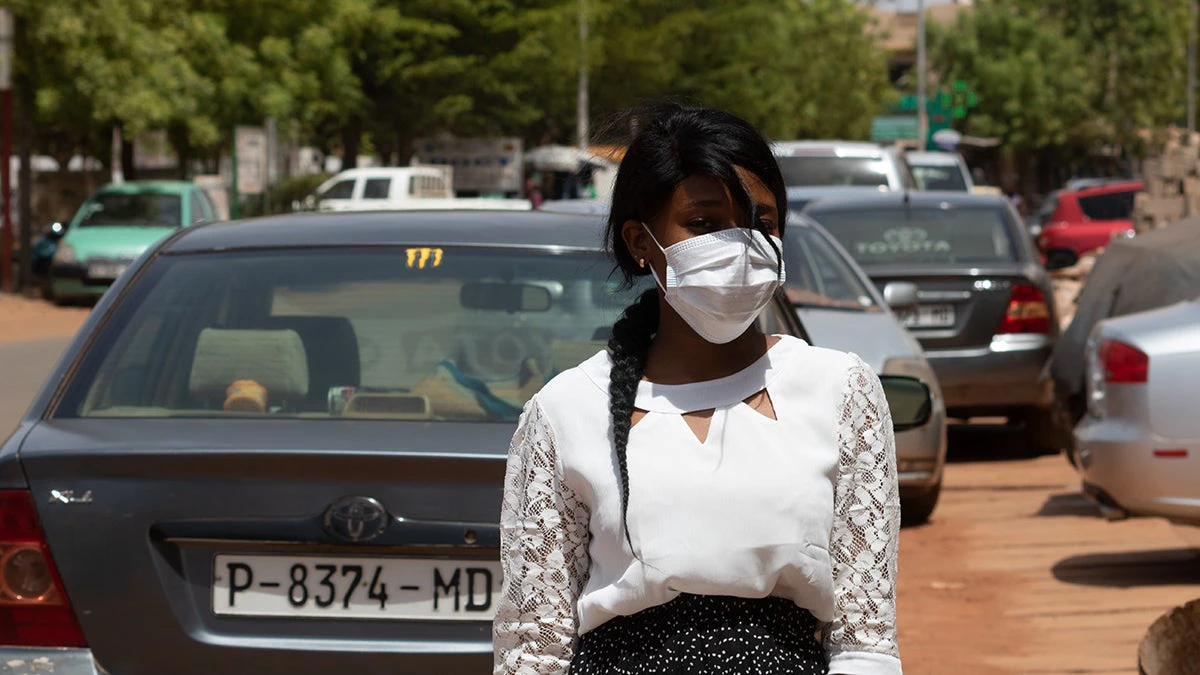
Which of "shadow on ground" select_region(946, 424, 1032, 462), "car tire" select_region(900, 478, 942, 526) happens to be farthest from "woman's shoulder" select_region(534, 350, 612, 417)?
"shadow on ground" select_region(946, 424, 1032, 462)

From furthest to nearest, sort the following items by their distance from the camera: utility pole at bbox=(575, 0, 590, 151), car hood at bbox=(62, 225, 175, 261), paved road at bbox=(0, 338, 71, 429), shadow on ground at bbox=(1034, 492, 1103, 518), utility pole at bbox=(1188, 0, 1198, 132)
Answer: utility pole at bbox=(1188, 0, 1198, 132) < utility pole at bbox=(575, 0, 590, 151) < car hood at bbox=(62, 225, 175, 261) < paved road at bbox=(0, 338, 71, 429) < shadow on ground at bbox=(1034, 492, 1103, 518)

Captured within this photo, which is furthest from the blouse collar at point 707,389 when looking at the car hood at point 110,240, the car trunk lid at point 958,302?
the car hood at point 110,240

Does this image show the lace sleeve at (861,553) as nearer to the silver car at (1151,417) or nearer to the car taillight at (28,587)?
the car taillight at (28,587)

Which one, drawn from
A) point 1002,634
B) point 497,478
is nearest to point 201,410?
point 497,478

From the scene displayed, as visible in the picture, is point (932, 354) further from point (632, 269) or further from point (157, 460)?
point (632, 269)

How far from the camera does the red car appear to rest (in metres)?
35.2

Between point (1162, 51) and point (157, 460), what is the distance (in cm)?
6551

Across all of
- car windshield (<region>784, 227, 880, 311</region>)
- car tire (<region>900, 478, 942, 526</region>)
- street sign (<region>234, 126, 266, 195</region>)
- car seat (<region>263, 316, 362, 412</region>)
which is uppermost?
car seat (<region>263, 316, 362, 412</region>)

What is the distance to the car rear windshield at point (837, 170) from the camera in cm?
1967

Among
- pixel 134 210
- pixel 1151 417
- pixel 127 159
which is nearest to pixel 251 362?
pixel 1151 417

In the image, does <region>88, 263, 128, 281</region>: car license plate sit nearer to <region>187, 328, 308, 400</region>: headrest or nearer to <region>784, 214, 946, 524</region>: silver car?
<region>784, 214, 946, 524</region>: silver car

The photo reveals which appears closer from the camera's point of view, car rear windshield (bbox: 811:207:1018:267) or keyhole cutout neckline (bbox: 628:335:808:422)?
keyhole cutout neckline (bbox: 628:335:808:422)

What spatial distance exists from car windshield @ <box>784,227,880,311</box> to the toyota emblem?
6326mm

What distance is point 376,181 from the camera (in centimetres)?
3366
